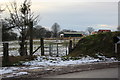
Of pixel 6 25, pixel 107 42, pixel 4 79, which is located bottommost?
pixel 4 79

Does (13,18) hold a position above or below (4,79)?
above

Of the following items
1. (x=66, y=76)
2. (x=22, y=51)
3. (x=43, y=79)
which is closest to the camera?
(x=43, y=79)

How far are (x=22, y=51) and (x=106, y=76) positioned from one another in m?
7.99

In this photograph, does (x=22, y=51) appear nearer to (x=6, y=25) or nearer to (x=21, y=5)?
(x=6, y=25)

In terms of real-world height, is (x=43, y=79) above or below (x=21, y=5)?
below

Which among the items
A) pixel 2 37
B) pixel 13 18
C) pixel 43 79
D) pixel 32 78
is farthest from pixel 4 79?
pixel 13 18

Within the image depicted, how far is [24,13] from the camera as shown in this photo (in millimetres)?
14250

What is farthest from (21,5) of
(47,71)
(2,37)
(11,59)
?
(47,71)

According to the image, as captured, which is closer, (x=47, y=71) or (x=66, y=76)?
(x=66, y=76)

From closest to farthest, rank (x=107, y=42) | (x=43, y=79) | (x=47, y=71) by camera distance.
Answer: (x=43, y=79) < (x=47, y=71) < (x=107, y=42)

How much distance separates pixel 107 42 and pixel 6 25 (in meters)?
8.51

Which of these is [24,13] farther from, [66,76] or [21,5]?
[66,76]

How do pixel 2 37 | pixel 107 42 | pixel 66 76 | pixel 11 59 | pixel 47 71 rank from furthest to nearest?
pixel 107 42 → pixel 2 37 → pixel 11 59 → pixel 47 71 → pixel 66 76

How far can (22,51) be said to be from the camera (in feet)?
44.1
